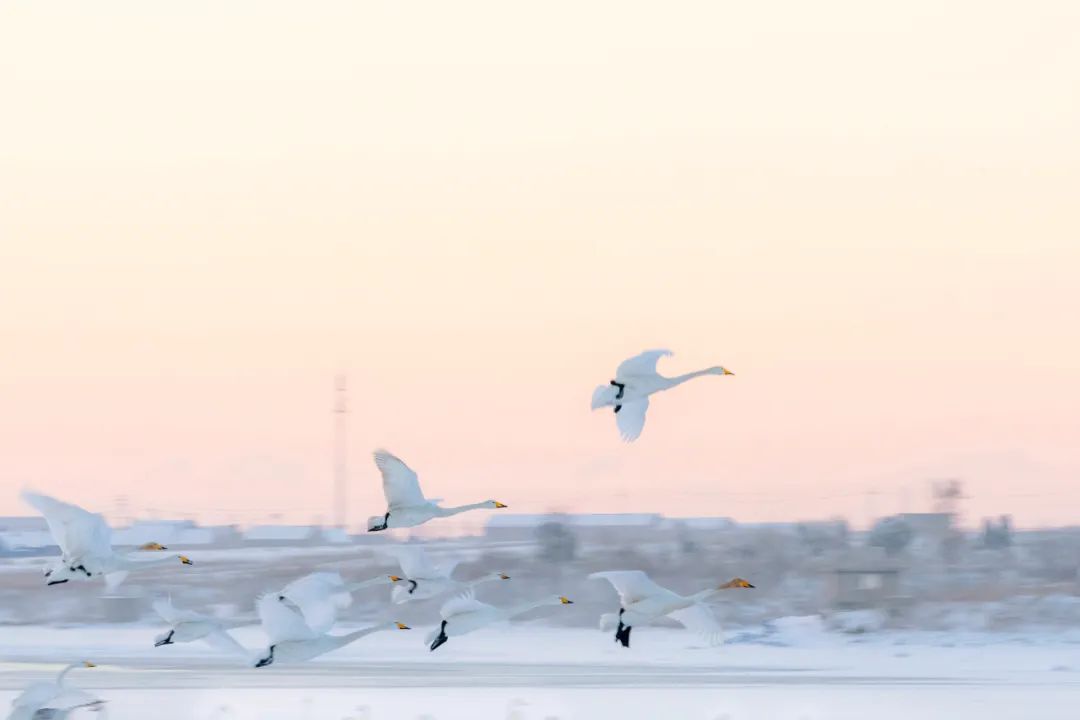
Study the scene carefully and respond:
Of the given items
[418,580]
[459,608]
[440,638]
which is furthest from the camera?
[418,580]

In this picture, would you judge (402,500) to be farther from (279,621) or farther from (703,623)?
(703,623)

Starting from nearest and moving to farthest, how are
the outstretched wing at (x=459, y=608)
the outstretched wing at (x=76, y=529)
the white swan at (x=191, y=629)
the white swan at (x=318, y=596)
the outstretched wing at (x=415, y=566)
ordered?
the outstretched wing at (x=76, y=529) → the white swan at (x=318, y=596) → the outstretched wing at (x=459, y=608) → the white swan at (x=191, y=629) → the outstretched wing at (x=415, y=566)

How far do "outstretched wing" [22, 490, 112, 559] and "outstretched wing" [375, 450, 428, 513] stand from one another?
310cm

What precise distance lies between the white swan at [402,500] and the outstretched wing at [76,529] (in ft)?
9.43

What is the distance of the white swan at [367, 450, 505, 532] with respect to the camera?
869 inches

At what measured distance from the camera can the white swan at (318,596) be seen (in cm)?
2430

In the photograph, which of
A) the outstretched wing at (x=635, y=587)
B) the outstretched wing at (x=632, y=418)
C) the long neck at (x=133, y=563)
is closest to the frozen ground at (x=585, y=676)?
the outstretched wing at (x=635, y=587)

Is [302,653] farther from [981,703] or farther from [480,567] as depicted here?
[480,567]

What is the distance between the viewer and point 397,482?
72.9 ft

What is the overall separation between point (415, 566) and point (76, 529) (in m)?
4.73

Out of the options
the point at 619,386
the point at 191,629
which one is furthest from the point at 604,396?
the point at 191,629

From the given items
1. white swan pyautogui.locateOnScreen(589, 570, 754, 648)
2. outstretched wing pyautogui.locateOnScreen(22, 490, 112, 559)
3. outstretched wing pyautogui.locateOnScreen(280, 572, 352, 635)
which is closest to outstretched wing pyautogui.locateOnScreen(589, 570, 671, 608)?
white swan pyautogui.locateOnScreen(589, 570, 754, 648)

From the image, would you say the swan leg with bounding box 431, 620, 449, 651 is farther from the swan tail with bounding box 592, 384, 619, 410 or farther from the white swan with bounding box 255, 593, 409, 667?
the swan tail with bounding box 592, 384, 619, 410

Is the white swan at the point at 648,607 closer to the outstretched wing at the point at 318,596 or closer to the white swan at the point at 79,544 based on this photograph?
the outstretched wing at the point at 318,596
